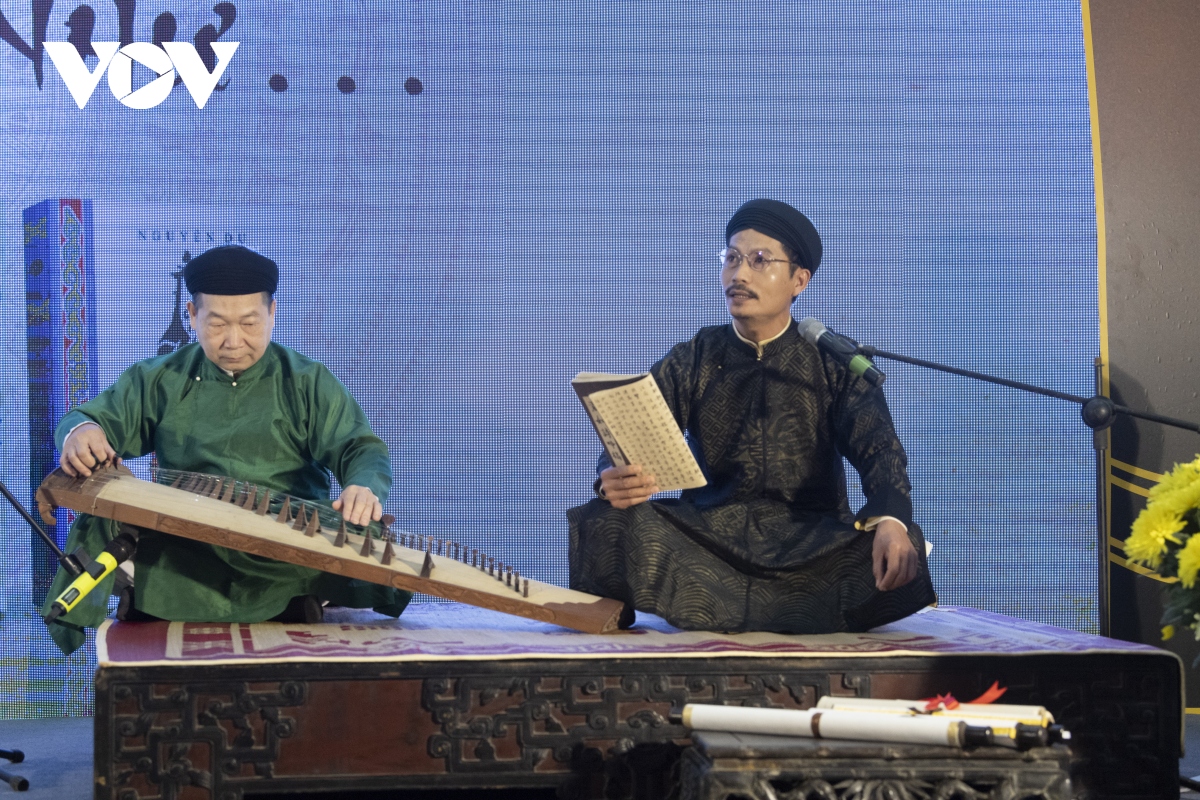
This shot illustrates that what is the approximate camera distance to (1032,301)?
4164 mm

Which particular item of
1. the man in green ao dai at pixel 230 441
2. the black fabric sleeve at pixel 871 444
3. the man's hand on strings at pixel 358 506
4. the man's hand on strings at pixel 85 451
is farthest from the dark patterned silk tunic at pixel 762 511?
the man's hand on strings at pixel 85 451

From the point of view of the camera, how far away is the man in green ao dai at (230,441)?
9.73ft

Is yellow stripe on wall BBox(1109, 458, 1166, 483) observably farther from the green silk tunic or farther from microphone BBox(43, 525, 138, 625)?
microphone BBox(43, 525, 138, 625)

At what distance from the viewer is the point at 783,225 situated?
3.16m

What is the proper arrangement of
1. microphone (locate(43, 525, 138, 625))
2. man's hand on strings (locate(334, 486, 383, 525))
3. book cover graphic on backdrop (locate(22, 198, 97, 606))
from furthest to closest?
book cover graphic on backdrop (locate(22, 198, 97, 606)) → man's hand on strings (locate(334, 486, 383, 525)) → microphone (locate(43, 525, 138, 625))

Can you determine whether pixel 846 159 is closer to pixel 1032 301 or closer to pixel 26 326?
pixel 1032 301

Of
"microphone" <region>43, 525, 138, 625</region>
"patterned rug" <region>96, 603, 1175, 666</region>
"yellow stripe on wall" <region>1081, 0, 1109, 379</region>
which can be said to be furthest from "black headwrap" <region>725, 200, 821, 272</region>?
"microphone" <region>43, 525, 138, 625</region>

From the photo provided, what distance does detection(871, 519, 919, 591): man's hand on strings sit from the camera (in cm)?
273

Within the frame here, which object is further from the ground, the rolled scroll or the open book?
the open book

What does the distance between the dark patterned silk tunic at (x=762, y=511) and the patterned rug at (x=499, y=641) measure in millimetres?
77

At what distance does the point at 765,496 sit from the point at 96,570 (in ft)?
5.00

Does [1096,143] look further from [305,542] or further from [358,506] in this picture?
[305,542]

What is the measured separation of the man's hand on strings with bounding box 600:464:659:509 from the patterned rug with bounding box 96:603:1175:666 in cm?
29

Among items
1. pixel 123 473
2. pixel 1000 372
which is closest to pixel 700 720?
pixel 123 473
